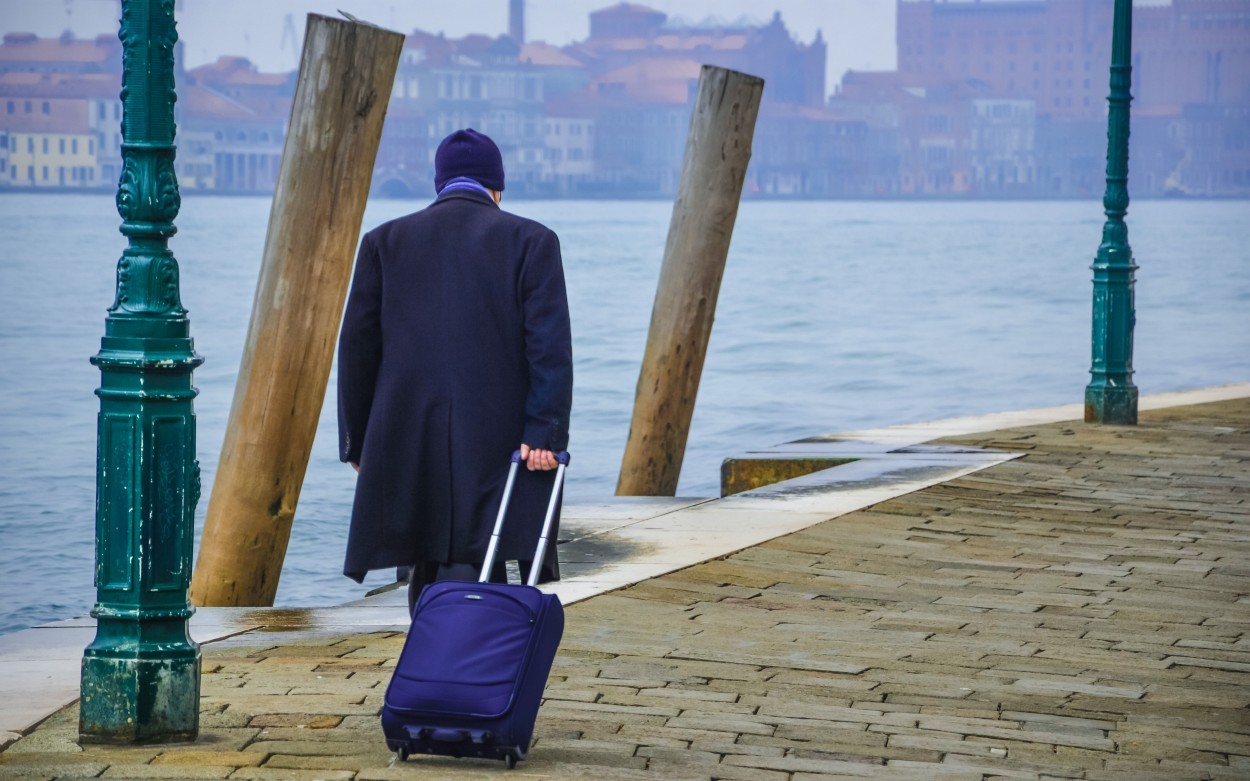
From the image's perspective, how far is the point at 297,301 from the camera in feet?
24.5

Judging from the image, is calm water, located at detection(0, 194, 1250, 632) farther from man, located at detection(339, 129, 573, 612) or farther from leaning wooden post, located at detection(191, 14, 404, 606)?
man, located at detection(339, 129, 573, 612)

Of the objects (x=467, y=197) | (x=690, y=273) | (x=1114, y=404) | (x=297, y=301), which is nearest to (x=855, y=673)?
(x=467, y=197)

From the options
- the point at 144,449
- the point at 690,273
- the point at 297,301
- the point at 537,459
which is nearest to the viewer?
the point at 144,449

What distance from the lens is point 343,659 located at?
5512 millimetres

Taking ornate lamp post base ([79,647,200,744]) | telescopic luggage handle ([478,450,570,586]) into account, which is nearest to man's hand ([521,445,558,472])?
telescopic luggage handle ([478,450,570,586])

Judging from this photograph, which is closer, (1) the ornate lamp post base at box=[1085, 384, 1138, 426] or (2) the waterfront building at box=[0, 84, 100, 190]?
(1) the ornate lamp post base at box=[1085, 384, 1138, 426]

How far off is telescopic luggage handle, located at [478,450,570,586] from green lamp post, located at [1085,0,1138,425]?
8.10 meters

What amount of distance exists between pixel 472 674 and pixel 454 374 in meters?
0.87

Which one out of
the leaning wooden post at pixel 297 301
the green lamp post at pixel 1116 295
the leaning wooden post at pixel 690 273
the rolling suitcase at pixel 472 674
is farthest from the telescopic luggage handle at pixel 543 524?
the green lamp post at pixel 1116 295

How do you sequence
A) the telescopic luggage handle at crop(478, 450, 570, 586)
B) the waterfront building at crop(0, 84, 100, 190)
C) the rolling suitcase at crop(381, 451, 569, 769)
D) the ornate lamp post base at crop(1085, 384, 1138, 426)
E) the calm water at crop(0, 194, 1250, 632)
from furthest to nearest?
the waterfront building at crop(0, 84, 100, 190)
the calm water at crop(0, 194, 1250, 632)
the ornate lamp post base at crop(1085, 384, 1138, 426)
the telescopic luggage handle at crop(478, 450, 570, 586)
the rolling suitcase at crop(381, 451, 569, 769)

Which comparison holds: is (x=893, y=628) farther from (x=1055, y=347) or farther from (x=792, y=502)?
(x=1055, y=347)

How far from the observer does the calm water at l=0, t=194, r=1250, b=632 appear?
1839 centimetres

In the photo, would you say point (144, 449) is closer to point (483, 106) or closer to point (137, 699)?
point (137, 699)

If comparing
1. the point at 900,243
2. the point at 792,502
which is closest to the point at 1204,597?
the point at 792,502
